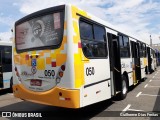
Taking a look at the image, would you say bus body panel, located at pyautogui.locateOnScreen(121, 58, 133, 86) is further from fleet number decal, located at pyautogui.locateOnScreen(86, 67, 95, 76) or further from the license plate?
the license plate

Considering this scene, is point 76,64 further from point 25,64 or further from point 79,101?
point 25,64

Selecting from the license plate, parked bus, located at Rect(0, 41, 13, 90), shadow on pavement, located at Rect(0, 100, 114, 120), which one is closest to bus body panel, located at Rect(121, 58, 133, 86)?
shadow on pavement, located at Rect(0, 100, 114, 120)

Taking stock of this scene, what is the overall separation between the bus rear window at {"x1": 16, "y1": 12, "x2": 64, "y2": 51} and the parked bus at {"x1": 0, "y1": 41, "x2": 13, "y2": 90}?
4.78m

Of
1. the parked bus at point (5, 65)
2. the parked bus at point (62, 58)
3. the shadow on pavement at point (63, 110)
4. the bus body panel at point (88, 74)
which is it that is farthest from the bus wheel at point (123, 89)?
the parked bus at point (5, 65)

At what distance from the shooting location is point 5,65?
11523 mm

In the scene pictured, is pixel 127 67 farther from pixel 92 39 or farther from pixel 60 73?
pixel 60 73

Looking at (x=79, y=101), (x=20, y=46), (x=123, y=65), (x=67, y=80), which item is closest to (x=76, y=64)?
(x=67, y=80)

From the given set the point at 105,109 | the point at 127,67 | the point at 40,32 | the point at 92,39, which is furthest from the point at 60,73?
the point at 127,67

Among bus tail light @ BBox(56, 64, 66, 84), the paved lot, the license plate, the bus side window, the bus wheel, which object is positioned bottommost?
the paved lot

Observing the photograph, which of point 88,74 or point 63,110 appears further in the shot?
point 63,110

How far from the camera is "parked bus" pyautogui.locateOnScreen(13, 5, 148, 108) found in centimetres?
552

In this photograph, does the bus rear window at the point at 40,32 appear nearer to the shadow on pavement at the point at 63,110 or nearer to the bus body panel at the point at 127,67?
the shadow on pavement at the point at 63,110

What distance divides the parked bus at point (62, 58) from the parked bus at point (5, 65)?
4.64 m

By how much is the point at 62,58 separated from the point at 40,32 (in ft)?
3.84
